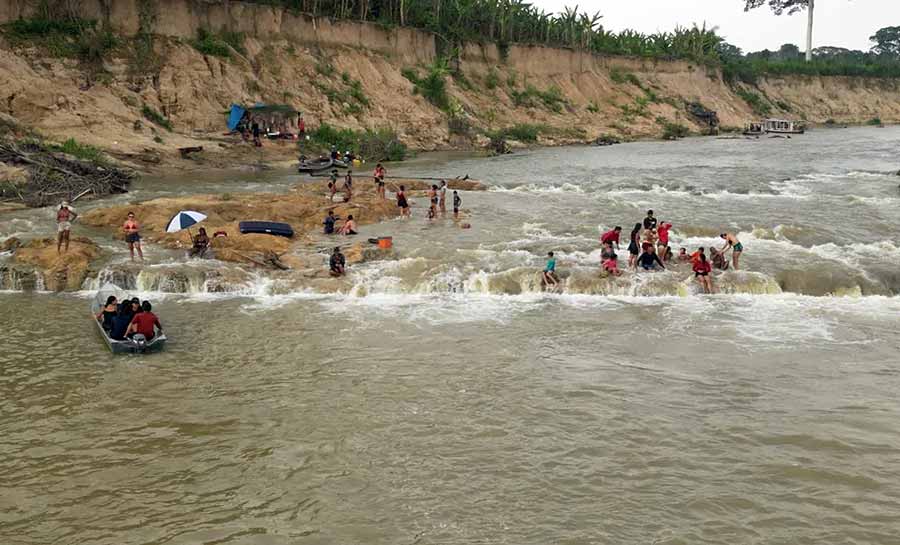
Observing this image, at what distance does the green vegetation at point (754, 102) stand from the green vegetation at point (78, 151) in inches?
3251

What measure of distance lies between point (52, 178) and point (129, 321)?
721 inches

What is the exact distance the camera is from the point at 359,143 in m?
45.9

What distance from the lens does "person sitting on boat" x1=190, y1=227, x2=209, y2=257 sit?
19.4 meters

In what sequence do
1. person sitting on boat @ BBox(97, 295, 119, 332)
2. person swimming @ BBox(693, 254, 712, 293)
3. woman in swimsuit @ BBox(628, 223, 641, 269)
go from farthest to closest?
woman in swimsuit @ BBox(628, 223, 641, 269), person swimming @ BBox(693, 254, 712, 293), person sitting on boat @ BBox(97, 295, 119, 332)

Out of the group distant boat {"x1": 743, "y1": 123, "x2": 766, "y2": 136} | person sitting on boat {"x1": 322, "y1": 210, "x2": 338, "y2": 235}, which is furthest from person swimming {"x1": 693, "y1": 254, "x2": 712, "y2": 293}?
distant boat {"x1": 743, "y1": 123, "x2": 766, "y2": 136}

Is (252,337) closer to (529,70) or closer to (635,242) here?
(635,242)

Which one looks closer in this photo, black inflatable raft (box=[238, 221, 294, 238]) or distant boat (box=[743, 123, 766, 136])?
black inflatable raft (box=[238, 221, 294, 238])

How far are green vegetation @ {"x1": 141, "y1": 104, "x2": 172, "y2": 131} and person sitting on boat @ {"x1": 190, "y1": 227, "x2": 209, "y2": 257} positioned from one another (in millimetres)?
23264

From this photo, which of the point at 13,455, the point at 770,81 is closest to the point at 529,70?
the point at 770,81

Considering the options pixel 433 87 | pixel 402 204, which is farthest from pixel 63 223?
pixel 433 87

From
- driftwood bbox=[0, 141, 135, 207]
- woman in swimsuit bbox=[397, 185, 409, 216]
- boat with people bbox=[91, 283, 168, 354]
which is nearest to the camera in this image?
boat with people bbox=[91, 283, 168, 354]

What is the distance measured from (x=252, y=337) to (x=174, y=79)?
33.2 meters

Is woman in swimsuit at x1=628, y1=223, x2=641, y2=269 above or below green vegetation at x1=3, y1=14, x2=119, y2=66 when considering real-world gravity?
below

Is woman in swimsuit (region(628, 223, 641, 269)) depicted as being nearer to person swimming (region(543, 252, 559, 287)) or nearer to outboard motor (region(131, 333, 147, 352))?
person swimming (region(543, 252, 559, 287))
